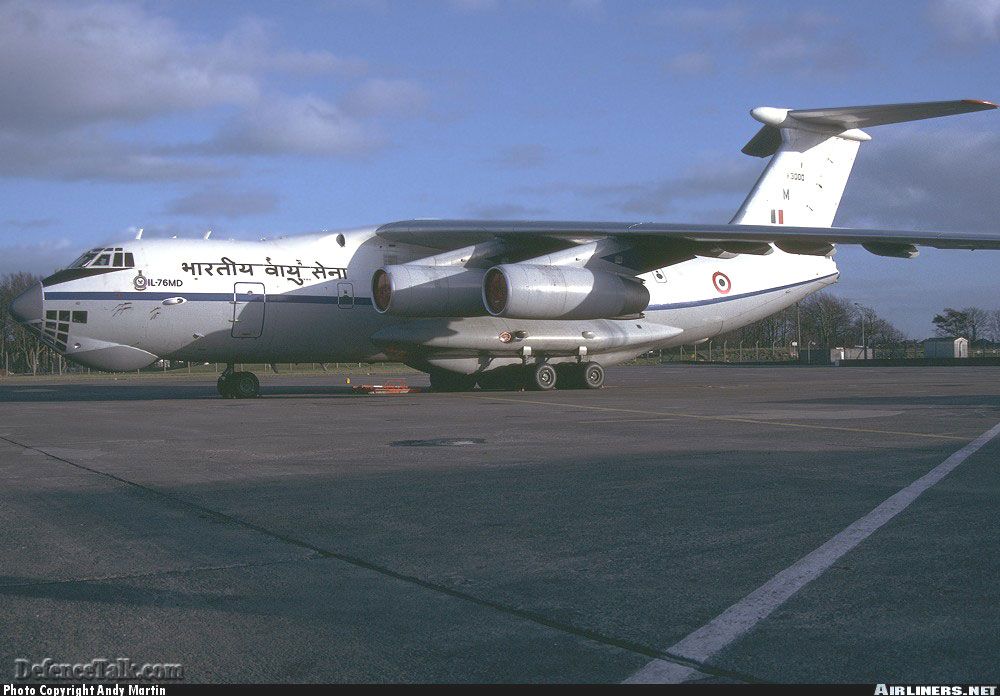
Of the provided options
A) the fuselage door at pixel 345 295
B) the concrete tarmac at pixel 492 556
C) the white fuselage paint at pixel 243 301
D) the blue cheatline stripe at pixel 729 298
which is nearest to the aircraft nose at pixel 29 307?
the white fuselage paint at pixel 243 301

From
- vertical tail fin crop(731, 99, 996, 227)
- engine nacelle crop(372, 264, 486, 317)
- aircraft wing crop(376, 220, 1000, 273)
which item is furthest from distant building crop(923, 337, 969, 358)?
engine nacelle crop(372, 264, 486, 317)

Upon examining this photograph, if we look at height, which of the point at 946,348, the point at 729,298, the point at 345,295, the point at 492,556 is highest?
the point at 729,298

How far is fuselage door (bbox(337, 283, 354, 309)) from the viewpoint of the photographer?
67.8 feet

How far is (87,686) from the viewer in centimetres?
324

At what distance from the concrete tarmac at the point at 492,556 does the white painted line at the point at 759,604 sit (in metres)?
0.05

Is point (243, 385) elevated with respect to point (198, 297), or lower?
lower

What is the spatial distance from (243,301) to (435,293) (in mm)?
3965

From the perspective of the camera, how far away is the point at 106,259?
19.1m

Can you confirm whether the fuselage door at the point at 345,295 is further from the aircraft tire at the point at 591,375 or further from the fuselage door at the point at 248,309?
the aircraft tire at the point at 591,375

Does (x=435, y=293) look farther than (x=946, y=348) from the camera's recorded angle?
No

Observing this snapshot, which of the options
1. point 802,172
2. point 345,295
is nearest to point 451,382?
point 345,295

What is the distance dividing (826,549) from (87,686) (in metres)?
3.61

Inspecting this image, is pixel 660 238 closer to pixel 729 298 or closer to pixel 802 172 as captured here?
pixel 729 298

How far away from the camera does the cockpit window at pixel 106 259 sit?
19.0 meters
